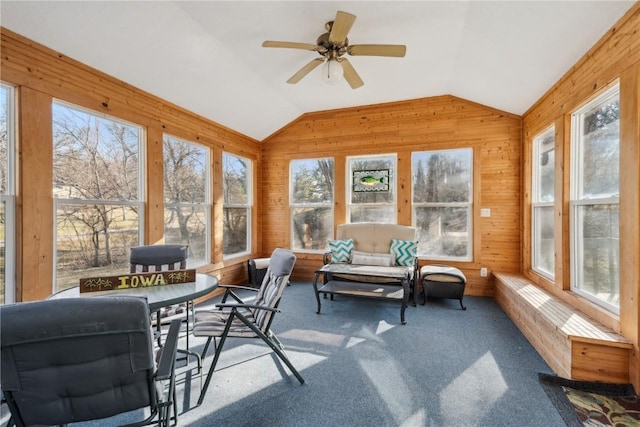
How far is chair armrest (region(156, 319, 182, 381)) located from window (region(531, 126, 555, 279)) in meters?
3.88

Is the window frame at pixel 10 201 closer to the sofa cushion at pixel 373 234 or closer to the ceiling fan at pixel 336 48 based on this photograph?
the ceiling fan at pixel 336 48

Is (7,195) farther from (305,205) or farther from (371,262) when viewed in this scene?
(371,262)

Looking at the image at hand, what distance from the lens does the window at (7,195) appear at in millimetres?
2242

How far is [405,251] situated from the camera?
4.22m

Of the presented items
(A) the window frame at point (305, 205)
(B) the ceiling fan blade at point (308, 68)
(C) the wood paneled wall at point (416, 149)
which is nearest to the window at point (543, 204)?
(C) the wood paneled wall at point (416, 149)

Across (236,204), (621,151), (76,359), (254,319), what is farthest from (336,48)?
(236,204)

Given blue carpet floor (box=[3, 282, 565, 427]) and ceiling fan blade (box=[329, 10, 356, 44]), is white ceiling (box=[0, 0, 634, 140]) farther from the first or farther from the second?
blue carpet floor (box=[3, 282, 565, 427])

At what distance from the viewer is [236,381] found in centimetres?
215

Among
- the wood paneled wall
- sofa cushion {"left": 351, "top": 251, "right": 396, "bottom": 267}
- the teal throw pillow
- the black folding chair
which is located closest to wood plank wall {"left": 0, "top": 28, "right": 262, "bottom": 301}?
the black folding chair

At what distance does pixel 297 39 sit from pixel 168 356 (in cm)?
305

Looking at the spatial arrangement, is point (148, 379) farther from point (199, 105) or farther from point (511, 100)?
point (511, 100)

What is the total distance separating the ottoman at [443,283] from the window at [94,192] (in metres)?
3.76

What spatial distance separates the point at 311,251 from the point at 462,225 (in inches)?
104

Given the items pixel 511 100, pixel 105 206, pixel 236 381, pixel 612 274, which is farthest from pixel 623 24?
pixel 105 206
